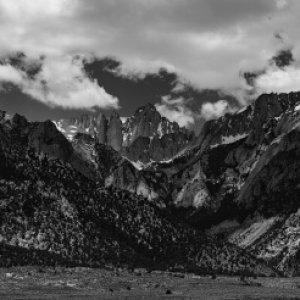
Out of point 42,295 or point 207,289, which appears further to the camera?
point 207,289

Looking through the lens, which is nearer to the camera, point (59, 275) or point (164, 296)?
point (164, 296)

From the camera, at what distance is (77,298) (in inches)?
5655

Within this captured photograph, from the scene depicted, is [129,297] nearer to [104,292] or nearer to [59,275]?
[104,292]

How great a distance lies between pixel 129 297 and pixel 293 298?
122ft

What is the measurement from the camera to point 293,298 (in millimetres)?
149125

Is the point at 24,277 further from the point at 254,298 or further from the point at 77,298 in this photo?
the point at 254,298

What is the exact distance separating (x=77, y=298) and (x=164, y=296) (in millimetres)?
21810

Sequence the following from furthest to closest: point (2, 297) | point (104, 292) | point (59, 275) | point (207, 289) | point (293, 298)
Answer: point (59, 275) < point (207, 289) < point (104, 292) < point (293, 298) < point (2, 297)

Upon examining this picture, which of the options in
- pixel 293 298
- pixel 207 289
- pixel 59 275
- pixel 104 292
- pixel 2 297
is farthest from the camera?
pixel 59 275

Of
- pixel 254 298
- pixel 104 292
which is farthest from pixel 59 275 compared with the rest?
pixel 254 298

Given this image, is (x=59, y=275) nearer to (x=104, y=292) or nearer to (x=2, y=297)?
(x=104, y=292)

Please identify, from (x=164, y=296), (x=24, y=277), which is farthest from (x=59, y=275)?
(x=164, y=296)

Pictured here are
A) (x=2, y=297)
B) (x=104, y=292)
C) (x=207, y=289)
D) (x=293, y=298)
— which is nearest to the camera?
(x=2, y=297)

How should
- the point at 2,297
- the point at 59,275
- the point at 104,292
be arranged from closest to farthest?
1. the point at 2,297
2. the point at 104,292
3. the point at 59,275
